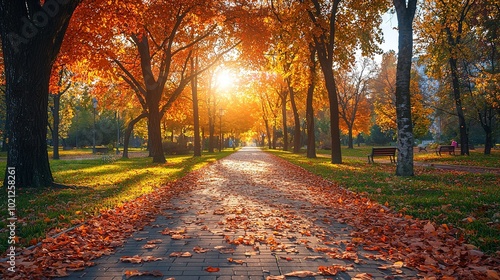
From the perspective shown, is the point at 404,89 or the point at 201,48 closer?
the point at 404,89

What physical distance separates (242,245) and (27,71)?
28.2ft

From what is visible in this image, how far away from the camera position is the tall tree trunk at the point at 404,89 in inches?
547

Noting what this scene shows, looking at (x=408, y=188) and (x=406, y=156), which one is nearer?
(x=408, y=188)

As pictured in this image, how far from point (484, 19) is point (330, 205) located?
20.9 meters

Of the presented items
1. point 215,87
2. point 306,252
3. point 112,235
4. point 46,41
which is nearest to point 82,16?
point 46,41

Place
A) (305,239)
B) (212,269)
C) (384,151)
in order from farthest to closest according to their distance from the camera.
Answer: (384,151) < (305,239) < (212,269)

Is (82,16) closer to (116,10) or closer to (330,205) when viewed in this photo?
(116,10)

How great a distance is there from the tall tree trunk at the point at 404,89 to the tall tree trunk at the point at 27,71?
38.0ft

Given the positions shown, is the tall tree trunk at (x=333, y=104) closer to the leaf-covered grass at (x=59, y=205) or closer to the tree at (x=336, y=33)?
the tree at (x=336, y=33)

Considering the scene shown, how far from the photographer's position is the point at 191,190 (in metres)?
12.1

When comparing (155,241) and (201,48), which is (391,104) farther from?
(155,241)

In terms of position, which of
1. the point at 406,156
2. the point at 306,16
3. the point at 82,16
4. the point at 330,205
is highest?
the point at 306,16

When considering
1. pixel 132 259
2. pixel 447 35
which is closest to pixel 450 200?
pixel 132 259

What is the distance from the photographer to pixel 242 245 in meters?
5.57
